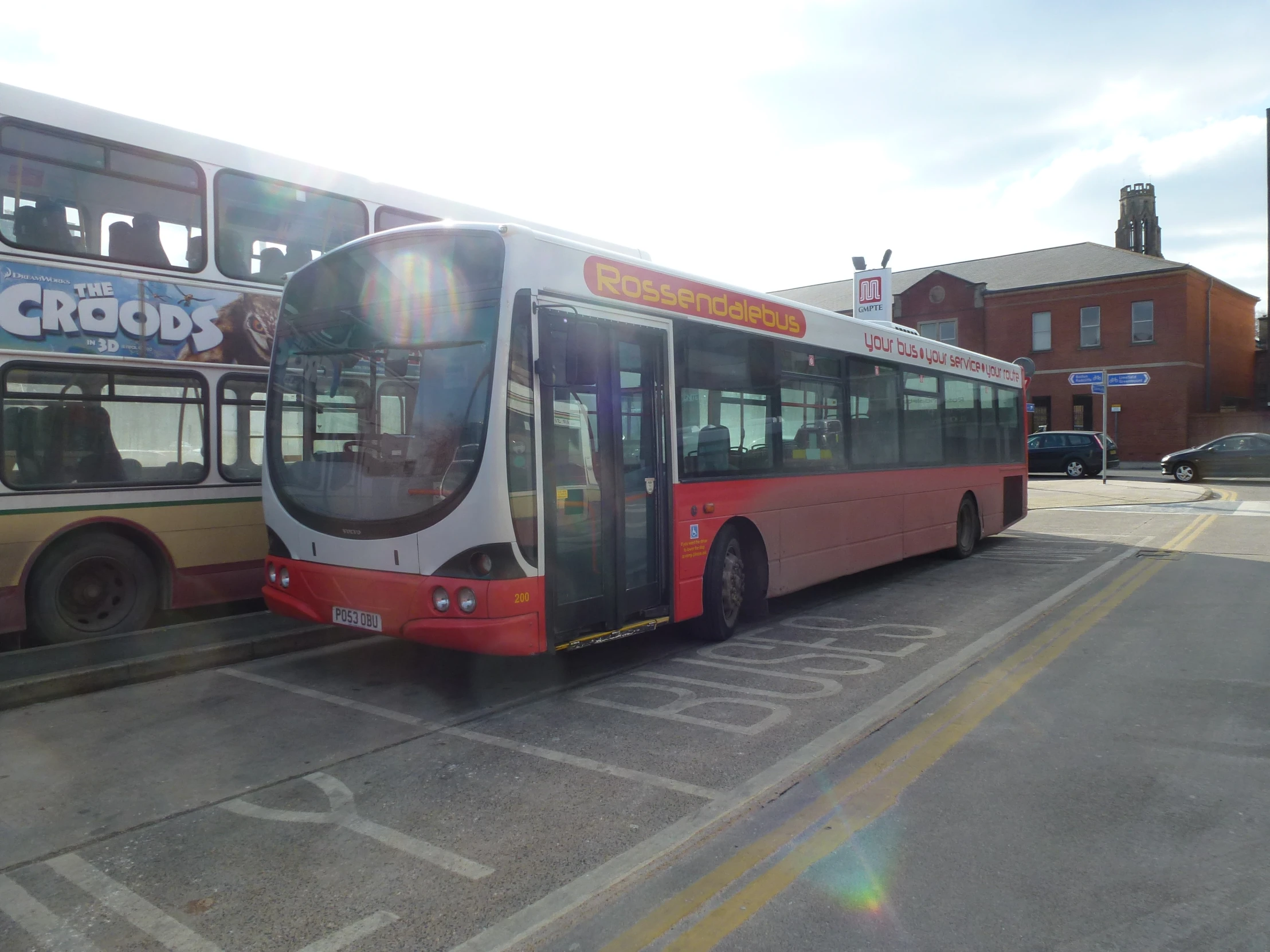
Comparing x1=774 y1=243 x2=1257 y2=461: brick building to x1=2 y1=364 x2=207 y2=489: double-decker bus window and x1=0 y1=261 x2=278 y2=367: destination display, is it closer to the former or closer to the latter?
x1=0 y1=261 x2=278 y2=367: destination display

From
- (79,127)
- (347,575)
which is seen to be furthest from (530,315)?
(79,127)

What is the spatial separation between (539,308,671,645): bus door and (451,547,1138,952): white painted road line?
186 centimetres

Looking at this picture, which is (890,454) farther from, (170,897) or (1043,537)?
(170,897)

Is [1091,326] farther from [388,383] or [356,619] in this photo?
[356,619]

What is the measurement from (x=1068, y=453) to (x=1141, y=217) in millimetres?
36774

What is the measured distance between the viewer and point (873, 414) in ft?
34.3

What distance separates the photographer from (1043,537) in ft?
51.1

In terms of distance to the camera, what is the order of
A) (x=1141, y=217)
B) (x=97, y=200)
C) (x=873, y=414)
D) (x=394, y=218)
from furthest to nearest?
(x=1141, y=217), (x=873, y=414), (x=394, y=218), (x=97, y=200)

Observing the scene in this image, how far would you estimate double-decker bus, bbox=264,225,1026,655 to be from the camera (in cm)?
575

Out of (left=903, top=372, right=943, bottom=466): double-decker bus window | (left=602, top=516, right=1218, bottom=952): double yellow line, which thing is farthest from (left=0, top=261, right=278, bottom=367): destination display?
(left=903, top=372, right=943, bottom=466): double-decker bus window

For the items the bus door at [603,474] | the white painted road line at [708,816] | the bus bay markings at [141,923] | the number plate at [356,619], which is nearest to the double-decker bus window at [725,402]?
the bus door at [603,474]

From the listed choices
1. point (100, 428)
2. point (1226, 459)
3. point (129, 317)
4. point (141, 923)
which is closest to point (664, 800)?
point (141, 923)

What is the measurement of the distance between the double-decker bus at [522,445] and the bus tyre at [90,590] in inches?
70.8

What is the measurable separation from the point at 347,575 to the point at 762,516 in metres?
3.77
